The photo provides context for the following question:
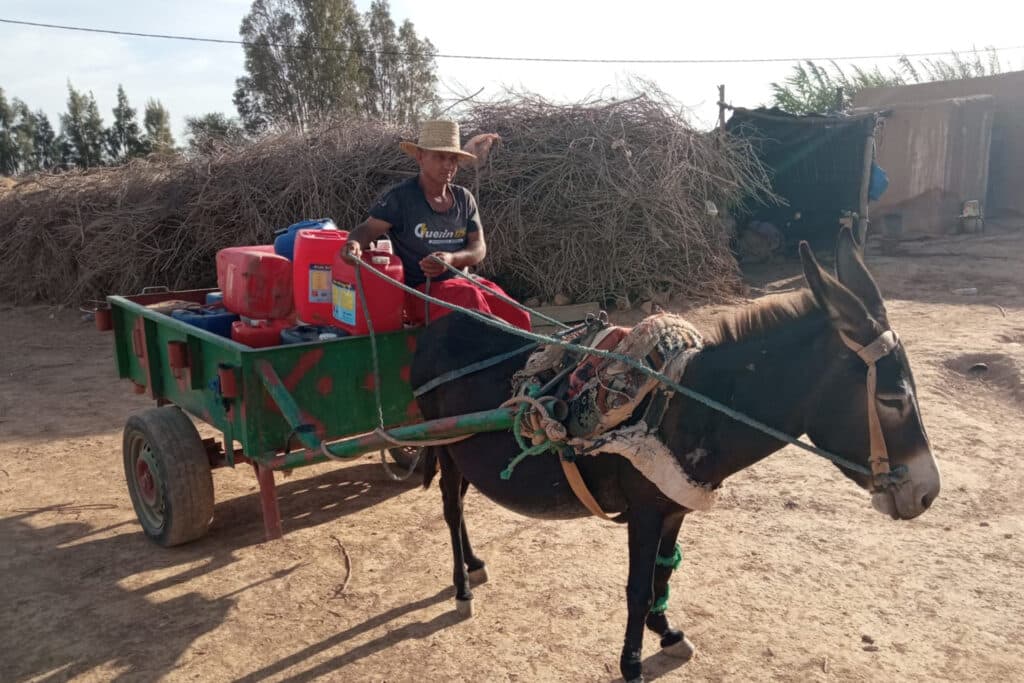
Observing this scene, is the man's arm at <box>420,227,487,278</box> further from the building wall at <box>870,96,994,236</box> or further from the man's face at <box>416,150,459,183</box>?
the building wall at <box>870,96,994,236</box>

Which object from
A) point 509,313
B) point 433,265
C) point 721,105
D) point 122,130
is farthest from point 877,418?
point 122,130

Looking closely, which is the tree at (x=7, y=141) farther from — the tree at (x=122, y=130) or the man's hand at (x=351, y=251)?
the man's hand at (x=351, y=251)

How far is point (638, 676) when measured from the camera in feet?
9.30

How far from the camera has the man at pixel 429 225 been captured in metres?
3.58

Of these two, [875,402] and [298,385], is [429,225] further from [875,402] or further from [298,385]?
[875,402]

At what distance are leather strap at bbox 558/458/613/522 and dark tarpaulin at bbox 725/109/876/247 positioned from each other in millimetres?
11651

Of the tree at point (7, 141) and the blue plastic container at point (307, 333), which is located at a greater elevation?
the tree at point (7, 141)

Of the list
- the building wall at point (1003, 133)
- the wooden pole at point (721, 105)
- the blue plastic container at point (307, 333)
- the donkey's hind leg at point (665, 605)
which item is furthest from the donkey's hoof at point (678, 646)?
the building wall at point (1003, 133)

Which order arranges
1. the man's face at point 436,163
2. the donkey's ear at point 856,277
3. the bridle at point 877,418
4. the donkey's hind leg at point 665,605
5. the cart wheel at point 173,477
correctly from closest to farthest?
the bridle at point 877,418
the donkey's ear at point 856,277
the donkey's hind leg at point 665,605
the man's face at point 436,163
the cart wheel at point 173,477

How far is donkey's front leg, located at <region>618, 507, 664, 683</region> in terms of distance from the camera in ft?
8.83

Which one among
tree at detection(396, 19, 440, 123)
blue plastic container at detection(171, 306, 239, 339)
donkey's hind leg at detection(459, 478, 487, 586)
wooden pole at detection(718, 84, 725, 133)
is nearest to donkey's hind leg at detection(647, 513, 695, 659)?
donkey's hind leg at detection(459, 478, 487, 586)

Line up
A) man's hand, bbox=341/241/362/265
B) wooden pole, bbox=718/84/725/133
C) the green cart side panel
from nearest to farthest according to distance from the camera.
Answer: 1. man's hand, bbox=341/241/362/265
2. the green cart side panel
3. wooden pole, bbox=718/84/725/133

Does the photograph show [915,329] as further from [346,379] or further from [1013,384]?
[346,379]

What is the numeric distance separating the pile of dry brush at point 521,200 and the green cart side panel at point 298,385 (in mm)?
6210
